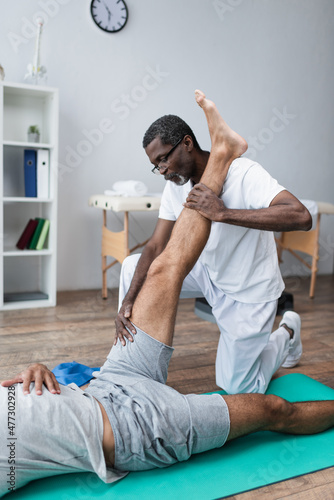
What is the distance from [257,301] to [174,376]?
1.66 feet

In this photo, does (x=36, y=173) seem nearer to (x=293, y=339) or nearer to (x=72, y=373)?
(x=72, y=373)

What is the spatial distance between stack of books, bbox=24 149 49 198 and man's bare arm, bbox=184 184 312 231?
1.75 m

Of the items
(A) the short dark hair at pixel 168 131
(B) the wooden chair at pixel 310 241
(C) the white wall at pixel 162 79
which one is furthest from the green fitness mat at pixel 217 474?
(C) the white wall at pixel 162 79

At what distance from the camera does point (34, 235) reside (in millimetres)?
2896

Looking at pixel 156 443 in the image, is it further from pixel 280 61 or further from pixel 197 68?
pixel 280 61

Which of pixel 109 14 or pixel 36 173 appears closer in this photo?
pixel 36 173

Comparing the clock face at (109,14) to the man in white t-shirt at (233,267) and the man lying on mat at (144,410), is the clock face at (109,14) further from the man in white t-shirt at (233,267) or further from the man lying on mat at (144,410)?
the man lying on mat at (144,410)

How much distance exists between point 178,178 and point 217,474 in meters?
0.94

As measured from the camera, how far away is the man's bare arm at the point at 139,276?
136cm

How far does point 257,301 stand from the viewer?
1.61 m

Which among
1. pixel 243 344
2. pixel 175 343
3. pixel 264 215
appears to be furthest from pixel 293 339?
pixel 264 215

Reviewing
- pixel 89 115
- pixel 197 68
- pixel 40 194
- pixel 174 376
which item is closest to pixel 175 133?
pixel 174 376

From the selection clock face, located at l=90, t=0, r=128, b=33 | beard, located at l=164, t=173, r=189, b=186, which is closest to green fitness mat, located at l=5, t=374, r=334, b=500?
beard, located at l=164, t=173, r=189, b=186

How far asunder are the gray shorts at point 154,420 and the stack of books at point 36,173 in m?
1.86
